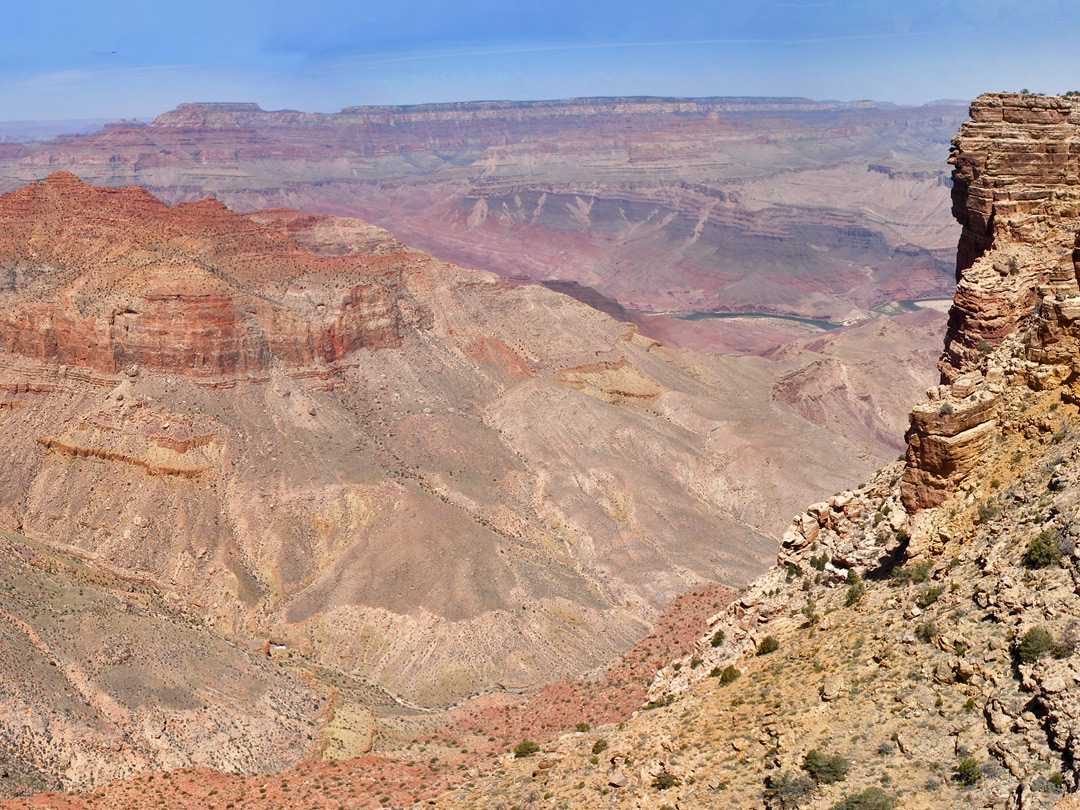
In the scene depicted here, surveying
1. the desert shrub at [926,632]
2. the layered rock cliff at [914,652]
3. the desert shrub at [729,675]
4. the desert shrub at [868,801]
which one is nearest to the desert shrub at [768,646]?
the layered rock cliff at [914,652]

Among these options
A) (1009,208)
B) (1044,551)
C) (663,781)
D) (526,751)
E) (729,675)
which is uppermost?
(1009,208)

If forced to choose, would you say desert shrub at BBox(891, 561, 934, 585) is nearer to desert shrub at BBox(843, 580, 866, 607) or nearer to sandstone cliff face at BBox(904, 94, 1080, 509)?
desert shrub at BBox(843, 580, 866, 607)

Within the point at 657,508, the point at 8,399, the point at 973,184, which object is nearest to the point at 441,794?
the point at 973,184

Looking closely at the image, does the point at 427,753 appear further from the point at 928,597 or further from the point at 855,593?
the point at 928,597

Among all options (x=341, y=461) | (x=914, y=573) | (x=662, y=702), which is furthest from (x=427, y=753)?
(x=341, y=461)

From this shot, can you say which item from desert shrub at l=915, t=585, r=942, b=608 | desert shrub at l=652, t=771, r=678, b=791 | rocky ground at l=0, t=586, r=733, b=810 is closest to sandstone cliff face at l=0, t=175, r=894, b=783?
rocky ground at l=0, t=586, r=733, b=810

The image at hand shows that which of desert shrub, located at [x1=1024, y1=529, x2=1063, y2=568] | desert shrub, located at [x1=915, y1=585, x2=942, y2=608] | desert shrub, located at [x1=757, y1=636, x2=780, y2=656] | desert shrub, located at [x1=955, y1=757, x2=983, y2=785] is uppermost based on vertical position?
desert shrub, located at [x1=1024, y1=529, x2=1063, y2=568]
